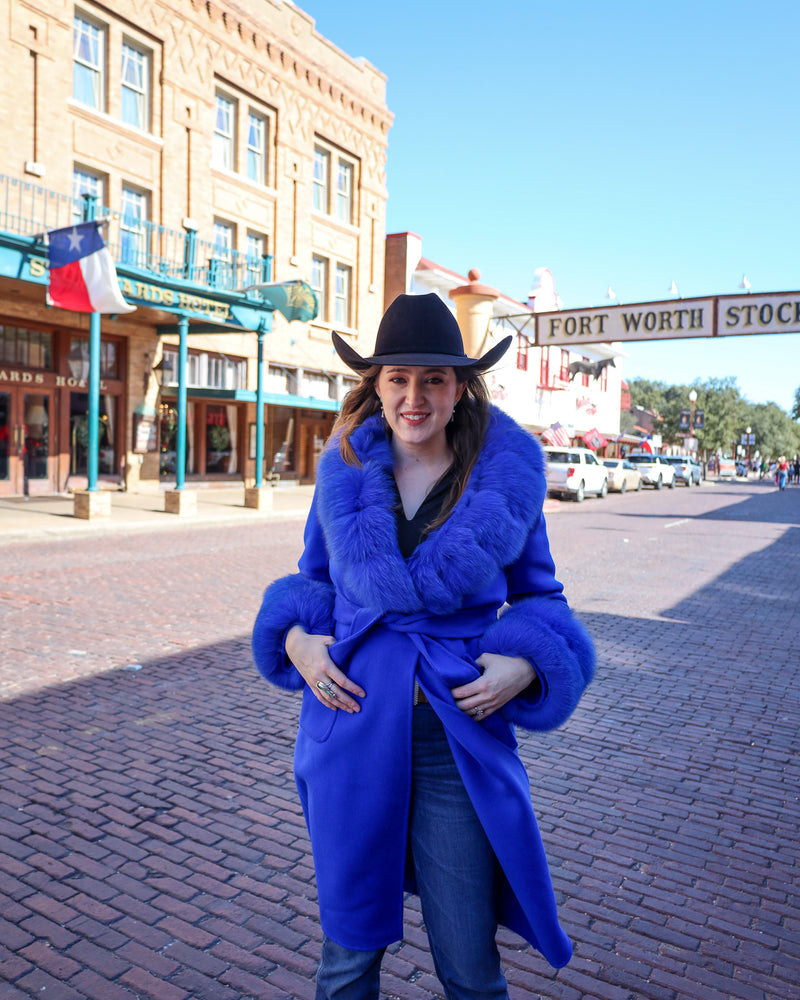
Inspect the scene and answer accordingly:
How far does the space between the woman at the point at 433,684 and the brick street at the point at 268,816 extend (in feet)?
3.17

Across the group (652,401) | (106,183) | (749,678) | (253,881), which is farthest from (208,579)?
(652,401)

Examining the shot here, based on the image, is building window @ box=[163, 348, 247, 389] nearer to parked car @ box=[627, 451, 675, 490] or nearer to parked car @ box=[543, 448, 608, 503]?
parked car @ box=[543, 448, 608, 503]

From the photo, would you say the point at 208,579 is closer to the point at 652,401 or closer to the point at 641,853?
the point at 641,853

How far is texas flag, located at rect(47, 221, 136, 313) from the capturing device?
534 inches

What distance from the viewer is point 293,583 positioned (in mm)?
2170

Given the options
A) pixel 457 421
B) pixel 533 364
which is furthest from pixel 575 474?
pixel 457 421

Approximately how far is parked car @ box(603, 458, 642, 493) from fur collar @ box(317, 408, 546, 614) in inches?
1237

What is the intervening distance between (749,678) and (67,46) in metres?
18.2

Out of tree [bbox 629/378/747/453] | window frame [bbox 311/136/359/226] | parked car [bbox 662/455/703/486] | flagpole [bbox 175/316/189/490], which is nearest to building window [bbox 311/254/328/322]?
window frame [bbox 311/136/359/226]

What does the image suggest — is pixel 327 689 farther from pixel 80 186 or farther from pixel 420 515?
pixel 80 186

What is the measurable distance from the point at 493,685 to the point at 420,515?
1.46ft

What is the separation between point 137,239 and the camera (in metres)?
18.9

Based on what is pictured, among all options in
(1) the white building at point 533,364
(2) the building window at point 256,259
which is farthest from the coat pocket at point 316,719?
(1) the white building at point 533,364

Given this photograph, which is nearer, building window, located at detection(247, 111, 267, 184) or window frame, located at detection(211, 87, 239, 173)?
window frame, located at detection(211, 87, 239, 173)
